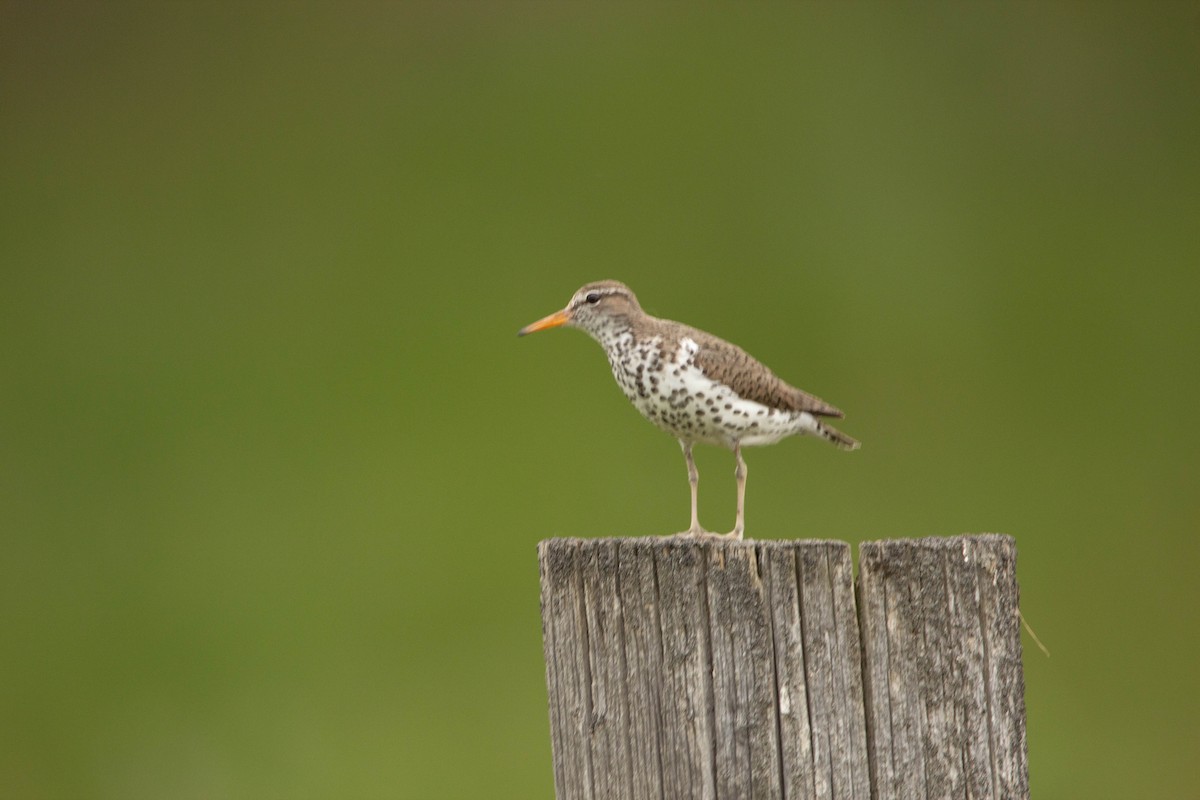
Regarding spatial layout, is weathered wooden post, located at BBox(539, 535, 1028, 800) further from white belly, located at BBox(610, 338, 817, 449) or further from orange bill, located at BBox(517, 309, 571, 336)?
orange bill, located at BBox(517, 309, 571, 336)

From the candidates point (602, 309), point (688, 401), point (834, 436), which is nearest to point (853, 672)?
point (688, 401)

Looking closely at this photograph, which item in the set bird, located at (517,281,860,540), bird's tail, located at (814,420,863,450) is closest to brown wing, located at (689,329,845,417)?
bird, located at (517,281,860,540)

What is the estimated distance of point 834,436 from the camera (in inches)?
173

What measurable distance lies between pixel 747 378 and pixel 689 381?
0.67ft

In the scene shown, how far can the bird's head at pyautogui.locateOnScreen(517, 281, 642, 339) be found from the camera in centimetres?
405

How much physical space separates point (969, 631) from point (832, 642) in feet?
0.78

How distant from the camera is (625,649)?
2320 millimetres

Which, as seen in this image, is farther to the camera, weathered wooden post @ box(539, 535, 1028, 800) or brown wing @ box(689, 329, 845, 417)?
brown wing @ box(689, 329, 845, 417)

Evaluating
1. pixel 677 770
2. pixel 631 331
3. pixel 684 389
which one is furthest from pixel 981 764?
pixel 631 331

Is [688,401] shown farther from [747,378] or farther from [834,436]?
[834,436]

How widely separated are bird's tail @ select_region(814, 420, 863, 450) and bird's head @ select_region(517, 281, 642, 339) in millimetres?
754

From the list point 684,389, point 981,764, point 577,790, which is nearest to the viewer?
point 981,764

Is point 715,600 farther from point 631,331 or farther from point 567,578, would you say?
point 631,331

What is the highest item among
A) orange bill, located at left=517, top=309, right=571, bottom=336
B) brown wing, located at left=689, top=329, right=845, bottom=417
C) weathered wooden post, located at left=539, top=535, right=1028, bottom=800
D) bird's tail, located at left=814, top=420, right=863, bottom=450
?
orange bill, located at left=517, top=309, right=571, bottom=336
